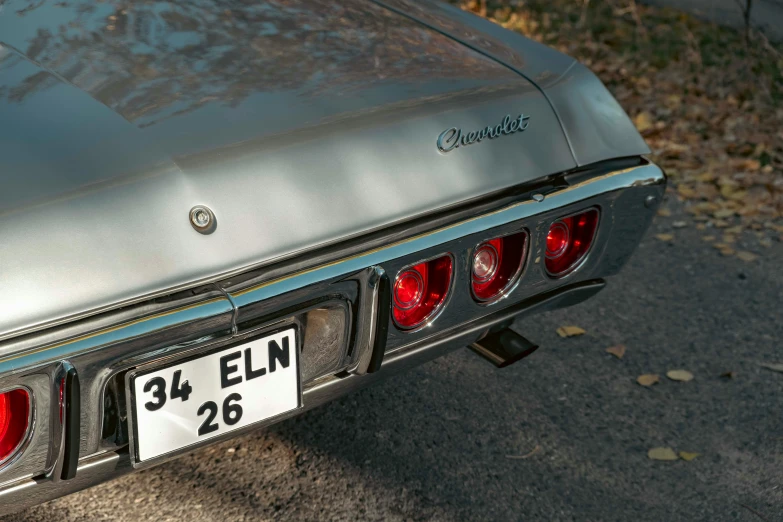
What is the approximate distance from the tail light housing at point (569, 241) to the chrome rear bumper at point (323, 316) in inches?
1.0

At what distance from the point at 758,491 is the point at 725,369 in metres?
0.61

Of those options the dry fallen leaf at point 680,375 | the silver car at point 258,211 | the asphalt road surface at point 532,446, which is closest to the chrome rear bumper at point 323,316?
the silver car at point 258,211

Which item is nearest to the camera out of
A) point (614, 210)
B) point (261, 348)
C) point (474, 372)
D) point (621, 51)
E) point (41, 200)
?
point (41, 200)

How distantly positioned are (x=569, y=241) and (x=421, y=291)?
1.46 feet

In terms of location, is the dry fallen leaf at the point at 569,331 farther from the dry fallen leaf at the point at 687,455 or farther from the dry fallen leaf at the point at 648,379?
the dry fallen leaf at the point at 687,455

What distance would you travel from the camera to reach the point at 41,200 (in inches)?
60.1

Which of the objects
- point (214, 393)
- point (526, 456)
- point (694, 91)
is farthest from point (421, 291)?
point (694, 91)

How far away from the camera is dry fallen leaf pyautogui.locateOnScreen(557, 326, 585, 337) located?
3.11 m

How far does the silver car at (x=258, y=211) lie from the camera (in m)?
1.53

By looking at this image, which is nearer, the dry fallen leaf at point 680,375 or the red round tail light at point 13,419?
the red round tail light at point 13,419

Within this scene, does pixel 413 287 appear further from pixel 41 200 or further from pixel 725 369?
pixel 725 369

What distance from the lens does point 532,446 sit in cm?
254

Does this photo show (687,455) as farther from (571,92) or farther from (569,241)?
(571,92)

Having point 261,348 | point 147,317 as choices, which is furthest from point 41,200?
point 261,348
